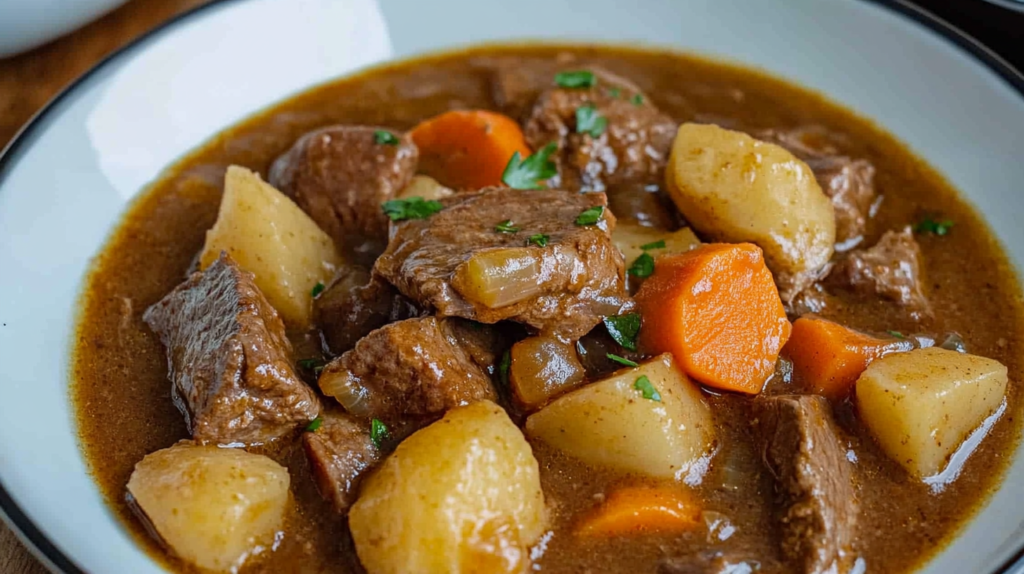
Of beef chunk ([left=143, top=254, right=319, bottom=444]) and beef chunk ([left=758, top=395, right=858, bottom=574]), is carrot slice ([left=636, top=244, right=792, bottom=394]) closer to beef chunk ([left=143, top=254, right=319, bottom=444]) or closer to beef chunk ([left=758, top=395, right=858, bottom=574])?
beef chunk ([left=758, top=395, right=858, bottom=574])

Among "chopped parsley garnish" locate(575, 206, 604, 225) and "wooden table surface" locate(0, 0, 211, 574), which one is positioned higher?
"chopped parsley garnish" locate(575, 206, 604, 225)

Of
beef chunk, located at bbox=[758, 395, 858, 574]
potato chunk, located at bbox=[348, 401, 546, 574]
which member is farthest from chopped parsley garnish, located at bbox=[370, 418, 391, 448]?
beef chunk, located at bbox=[758, 395, 858, 574]

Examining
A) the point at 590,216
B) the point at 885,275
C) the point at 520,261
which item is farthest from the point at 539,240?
the point at 885,275

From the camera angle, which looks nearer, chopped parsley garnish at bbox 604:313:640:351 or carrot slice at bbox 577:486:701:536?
carrot slice at bbox 577:486:701:536

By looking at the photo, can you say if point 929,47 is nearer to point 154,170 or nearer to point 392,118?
point 392,118

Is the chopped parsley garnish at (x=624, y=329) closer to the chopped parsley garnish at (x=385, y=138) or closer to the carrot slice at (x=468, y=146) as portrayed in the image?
the carrot slice at (x=468, y=146)

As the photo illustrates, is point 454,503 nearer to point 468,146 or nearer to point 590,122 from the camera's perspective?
point 468,146

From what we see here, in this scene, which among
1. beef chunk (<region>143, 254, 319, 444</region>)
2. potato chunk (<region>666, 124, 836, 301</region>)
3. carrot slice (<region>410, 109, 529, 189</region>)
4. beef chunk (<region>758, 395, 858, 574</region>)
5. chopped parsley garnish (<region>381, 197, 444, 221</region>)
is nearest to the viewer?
beef chunk (<region>758, 395, 858, 574</region>)
